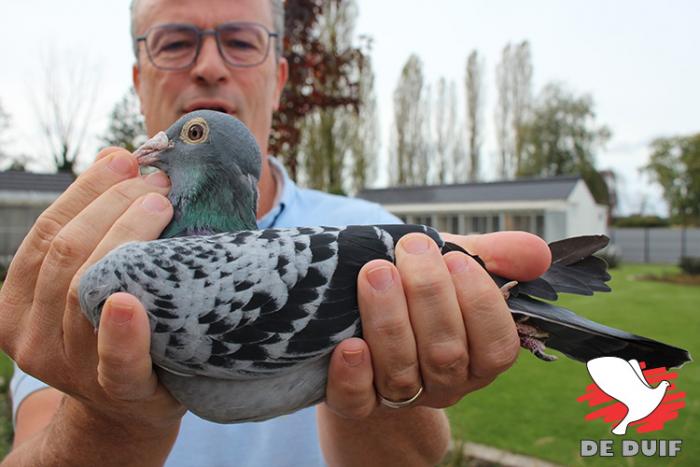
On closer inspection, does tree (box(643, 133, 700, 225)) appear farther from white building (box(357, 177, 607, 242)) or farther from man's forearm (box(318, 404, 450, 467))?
man's forearm (box(318, 404, 450, 467))

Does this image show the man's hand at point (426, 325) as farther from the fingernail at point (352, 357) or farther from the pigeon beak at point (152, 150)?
the pigeon beak at point (152, 150)

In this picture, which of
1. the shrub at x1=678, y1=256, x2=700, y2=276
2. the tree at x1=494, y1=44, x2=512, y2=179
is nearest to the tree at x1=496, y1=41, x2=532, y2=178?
the tree at x1=494, y1=44, x2=512, y2=179

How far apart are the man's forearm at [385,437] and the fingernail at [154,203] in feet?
3.17

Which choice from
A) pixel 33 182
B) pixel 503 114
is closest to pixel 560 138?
pixel 503 114

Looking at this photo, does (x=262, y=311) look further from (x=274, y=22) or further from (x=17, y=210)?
(x=17, y=210)

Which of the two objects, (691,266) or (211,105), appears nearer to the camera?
(211,105)

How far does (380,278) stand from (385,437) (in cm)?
89

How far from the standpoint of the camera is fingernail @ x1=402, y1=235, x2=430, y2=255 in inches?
59.0

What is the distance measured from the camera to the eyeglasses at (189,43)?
2.56m

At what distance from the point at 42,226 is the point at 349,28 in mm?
14066

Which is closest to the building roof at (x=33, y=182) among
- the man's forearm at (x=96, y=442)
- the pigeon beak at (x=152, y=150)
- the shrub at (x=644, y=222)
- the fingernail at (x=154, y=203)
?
the man's forearm at (x=96, y=442)

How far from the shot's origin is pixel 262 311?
4.84 feet

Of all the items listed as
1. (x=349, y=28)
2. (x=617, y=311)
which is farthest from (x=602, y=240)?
(x=349, y=28)

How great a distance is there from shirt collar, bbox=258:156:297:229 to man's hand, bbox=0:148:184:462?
3.68 feet
